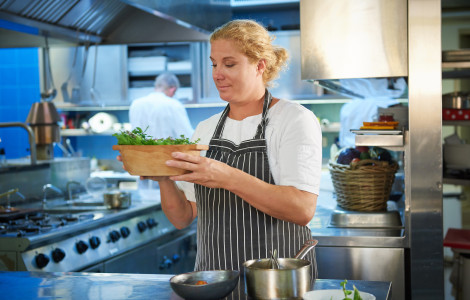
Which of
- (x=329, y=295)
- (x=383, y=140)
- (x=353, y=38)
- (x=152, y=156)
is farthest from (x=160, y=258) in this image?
(x=329, y=295)

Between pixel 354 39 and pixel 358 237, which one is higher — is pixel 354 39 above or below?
above

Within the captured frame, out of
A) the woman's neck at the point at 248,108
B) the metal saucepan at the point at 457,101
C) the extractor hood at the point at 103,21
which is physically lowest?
the woman's neck at the point at 248,108

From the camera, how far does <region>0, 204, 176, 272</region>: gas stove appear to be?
283cm

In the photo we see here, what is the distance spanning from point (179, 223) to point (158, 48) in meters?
5.19

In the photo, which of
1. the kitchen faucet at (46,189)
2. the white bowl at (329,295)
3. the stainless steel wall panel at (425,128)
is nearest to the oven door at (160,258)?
the kitchen faucet at (46,189)

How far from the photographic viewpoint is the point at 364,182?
2939mm

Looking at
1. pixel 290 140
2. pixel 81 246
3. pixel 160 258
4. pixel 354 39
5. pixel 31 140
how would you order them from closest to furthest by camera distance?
pixel 290 140 → pixel 354 39 → pixel 81 246 → pixel 160 258 → pixel 31 140

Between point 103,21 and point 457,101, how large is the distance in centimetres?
237

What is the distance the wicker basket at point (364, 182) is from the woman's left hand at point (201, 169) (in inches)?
51.5

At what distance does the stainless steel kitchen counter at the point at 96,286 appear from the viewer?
1.71m

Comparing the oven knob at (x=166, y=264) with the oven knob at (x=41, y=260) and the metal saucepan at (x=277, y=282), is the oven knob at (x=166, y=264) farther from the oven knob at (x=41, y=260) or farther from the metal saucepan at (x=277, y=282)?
the metal saucepan at (x=277, y=282)

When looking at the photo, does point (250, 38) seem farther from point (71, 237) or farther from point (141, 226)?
point (141, 226)

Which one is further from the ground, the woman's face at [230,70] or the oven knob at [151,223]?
the woman's face at [230,70]

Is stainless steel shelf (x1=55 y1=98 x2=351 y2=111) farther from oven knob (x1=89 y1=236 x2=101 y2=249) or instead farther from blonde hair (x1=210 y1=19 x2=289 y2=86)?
blonde hair (x1=210 y1=19 x2=289 y2=86)
